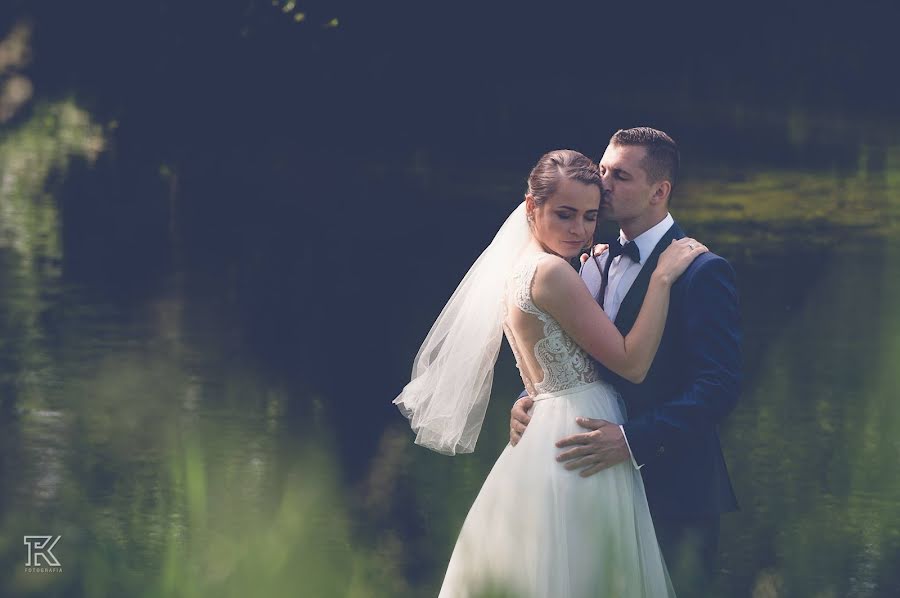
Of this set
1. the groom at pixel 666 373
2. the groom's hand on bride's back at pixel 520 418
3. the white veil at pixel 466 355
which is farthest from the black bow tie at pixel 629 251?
the groom's hand on bride's back at pixel 520 418

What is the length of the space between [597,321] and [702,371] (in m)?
0.32

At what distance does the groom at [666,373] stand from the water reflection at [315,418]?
33 centimetres

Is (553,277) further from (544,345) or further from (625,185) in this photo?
(625,185)

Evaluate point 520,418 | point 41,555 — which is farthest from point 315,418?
point 41,555

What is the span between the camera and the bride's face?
13.7 feet

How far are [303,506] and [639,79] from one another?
31.7m

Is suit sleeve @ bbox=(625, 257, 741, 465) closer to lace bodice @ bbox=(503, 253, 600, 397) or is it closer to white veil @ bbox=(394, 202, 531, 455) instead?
lace bodice @ bbox=(503, 253, 600, 397)

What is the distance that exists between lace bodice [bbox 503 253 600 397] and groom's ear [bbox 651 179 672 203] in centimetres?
38

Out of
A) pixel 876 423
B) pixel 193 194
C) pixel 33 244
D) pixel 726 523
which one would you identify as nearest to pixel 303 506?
pixel 726 523

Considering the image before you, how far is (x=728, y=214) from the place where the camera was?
1850 cm

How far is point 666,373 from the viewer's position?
173 inches

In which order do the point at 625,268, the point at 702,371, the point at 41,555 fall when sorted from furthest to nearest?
the point at 625,268, the point at 702,371, the point at 41,555

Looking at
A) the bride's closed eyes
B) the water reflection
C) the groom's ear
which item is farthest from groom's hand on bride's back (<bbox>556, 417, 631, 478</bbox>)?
the groom's ear

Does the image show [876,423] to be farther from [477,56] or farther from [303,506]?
[477,56]
